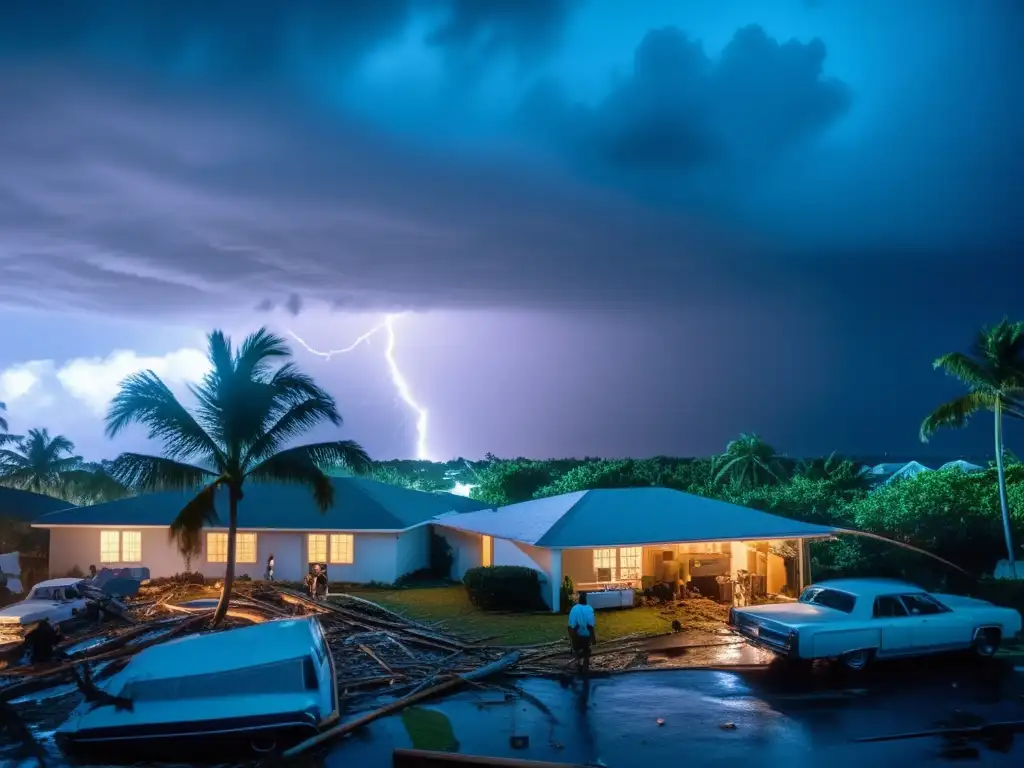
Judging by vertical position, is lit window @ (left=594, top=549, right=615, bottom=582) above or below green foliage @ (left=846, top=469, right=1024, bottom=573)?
below

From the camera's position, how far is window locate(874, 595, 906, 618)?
14.8m

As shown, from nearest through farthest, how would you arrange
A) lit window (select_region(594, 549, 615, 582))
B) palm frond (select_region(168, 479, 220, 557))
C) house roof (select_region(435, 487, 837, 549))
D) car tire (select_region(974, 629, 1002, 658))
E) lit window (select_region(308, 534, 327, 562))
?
car tire (select_region(974, 629, 1002, 658)), palm frond (select_region(168, 479, 220, 557)), house roof (select_region(435, 487, 837, 549)), lit window (select_region(594, 549, 615, 582)), lit window (select_region(308, 534, 327, 562))

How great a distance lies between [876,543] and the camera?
23.9 m

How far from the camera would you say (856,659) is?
14.6 m

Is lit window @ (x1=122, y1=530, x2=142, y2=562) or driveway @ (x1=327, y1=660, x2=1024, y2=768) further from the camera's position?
lit window @ (x1=122, y1=530, x2=142, y2=562)

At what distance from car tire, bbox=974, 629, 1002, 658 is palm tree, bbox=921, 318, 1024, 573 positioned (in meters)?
10.3

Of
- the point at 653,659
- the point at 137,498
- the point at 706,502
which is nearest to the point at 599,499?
the point at 706,502

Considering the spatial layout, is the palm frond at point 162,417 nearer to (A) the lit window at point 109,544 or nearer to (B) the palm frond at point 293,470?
(B) the palm frond at point 293,470

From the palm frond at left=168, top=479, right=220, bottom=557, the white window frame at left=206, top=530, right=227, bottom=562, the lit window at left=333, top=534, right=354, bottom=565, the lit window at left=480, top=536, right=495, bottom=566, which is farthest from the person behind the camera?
the white window frame at left=206, top=530, right=227, bottom=562

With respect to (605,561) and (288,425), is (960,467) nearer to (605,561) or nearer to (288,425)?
(605,561)

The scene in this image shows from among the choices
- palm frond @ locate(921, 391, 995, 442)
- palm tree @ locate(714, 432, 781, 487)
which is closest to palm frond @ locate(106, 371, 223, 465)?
palm frond @ locate(921, 391, 995, 442)

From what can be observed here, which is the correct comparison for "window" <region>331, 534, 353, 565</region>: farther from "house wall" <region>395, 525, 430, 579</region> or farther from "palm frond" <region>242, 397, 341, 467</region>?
"palm frond" <region>242, 397, 341, 467</region>

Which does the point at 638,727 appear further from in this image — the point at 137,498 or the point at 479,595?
the point at 137,498

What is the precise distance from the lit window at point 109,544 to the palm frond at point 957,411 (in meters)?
25.4
